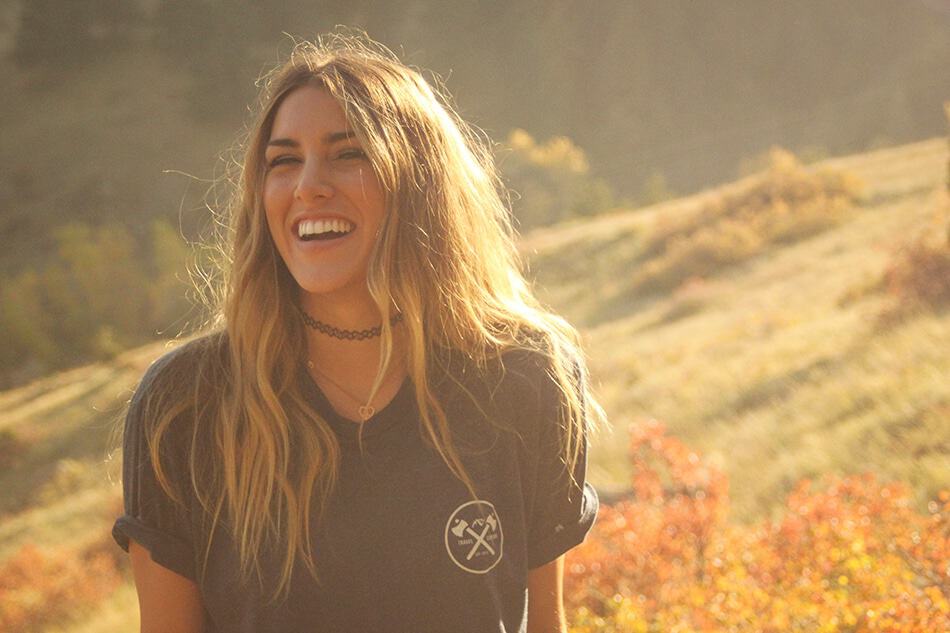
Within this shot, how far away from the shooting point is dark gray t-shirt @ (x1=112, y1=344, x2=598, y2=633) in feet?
7.23

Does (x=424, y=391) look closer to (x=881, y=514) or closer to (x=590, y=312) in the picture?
(x=881, y=514)

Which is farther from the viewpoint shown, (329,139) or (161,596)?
(329,139)

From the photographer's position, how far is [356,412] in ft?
7.82

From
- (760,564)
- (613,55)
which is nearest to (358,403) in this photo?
(760,564)

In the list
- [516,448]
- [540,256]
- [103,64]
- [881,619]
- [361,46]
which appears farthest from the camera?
[103,64]

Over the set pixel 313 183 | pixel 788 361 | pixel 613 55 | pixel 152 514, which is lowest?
pixel 788 361

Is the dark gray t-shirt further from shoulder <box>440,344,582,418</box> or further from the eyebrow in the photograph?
the eyebrow

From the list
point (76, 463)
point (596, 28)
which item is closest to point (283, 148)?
point (76, 463)

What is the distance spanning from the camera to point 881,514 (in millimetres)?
4727

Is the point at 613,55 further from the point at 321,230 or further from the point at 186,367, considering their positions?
the point at 186,367

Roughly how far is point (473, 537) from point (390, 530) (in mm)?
218

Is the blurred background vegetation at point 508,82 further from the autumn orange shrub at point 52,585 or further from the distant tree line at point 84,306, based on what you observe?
the autumn orange shrub at point 52,585

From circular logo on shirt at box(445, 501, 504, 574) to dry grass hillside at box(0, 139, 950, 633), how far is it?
1248mm

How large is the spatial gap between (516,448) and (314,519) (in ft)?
1.85
